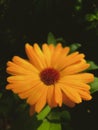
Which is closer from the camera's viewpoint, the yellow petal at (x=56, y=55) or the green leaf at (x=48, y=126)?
the green leaf at (x=48, y=126)

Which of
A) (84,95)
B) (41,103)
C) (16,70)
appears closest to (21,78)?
(16,70)

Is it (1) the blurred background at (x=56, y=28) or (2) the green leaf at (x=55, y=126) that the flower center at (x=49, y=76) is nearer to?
(2) the green leaf at (x=55, y=126)

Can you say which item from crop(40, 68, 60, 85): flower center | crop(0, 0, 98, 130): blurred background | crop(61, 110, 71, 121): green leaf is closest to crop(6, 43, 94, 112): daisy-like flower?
crop(40, 68, 60, 85): flower center

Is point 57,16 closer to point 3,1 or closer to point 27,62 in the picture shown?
point 3,1

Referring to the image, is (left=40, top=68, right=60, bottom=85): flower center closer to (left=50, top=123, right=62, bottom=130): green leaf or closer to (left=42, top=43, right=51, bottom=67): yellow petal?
(left=42, top=43, right=51, bottom=67): yellow petal

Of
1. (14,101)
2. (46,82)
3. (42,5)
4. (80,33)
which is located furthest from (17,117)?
(80,33)

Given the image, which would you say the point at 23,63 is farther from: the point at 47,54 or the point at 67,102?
the point at 67,102

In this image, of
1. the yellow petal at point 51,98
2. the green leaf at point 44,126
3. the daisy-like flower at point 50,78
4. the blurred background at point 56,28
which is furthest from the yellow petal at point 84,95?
the blurred background at point 56,28
